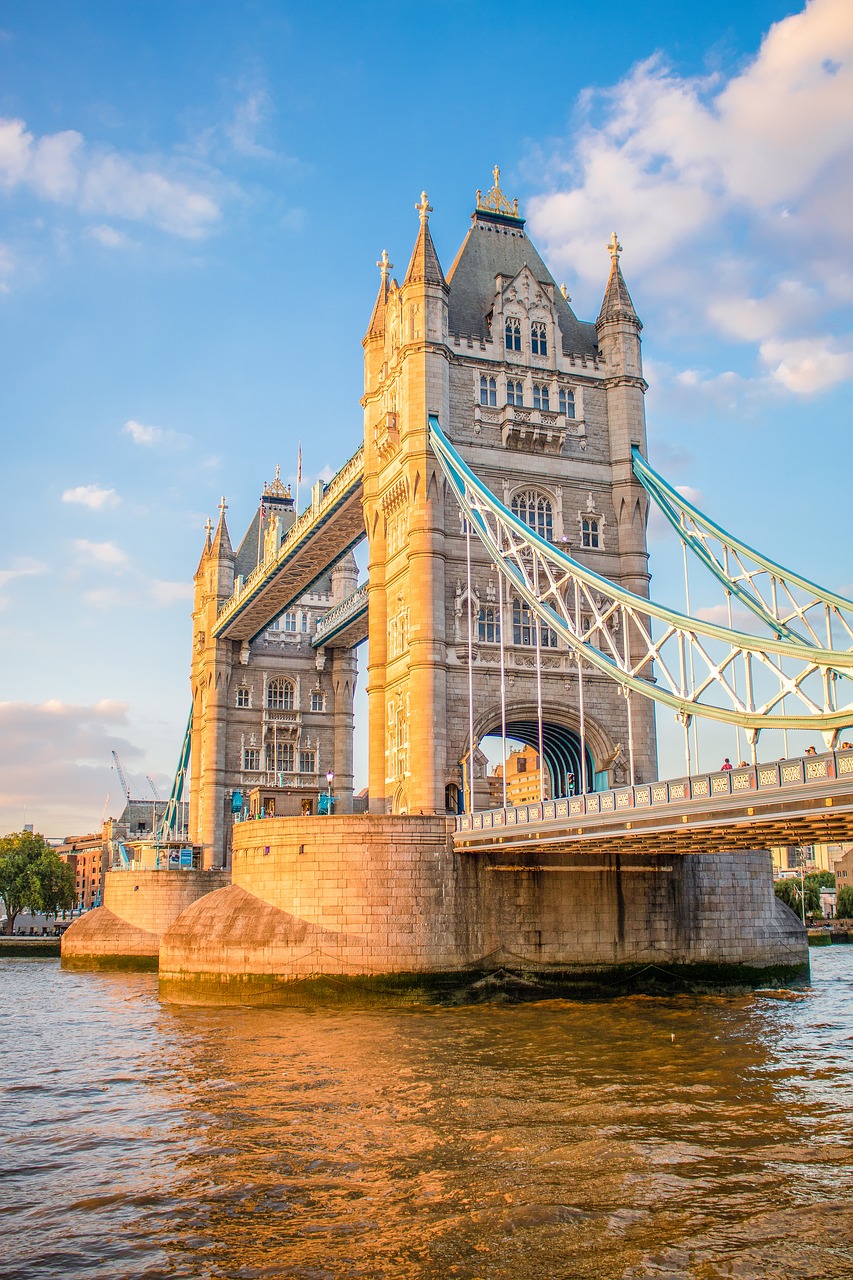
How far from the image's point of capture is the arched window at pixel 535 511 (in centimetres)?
3703

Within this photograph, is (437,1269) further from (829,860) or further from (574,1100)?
(829,860)

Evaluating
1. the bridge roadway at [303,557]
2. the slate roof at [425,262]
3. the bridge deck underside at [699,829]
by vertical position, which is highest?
the slate roof at [425,262]

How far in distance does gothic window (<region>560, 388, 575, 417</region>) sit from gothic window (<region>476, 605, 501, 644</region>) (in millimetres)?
7896

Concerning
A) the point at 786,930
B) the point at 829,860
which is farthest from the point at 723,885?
the point at 829,860

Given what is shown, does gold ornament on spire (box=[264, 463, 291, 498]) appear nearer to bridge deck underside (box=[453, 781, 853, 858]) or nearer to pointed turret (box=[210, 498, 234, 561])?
pointed turret (box=[210, 498, 234, 561])

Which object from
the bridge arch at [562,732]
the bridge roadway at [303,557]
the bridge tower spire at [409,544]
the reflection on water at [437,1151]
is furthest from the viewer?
the bridge roadway at [303,557]

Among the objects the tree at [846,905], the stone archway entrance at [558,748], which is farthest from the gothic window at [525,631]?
the tree at [846,905]

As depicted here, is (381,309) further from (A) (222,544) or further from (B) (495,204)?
(A) (222,544)

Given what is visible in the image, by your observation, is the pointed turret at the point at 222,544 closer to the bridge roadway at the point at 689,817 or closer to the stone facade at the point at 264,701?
the stone facade at the point at 264,701

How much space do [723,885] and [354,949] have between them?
11159 mm

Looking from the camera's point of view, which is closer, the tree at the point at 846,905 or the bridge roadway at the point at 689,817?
the bridge roadway at the point at 689,817

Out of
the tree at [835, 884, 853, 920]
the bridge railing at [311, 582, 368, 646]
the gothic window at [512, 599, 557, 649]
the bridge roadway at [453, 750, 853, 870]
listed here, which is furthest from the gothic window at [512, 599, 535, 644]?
the tree at [835, 884, 853, 920]

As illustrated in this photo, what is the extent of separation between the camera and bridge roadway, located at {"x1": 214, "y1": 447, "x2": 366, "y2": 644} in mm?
45281

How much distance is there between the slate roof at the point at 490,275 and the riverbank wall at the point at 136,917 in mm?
28570
